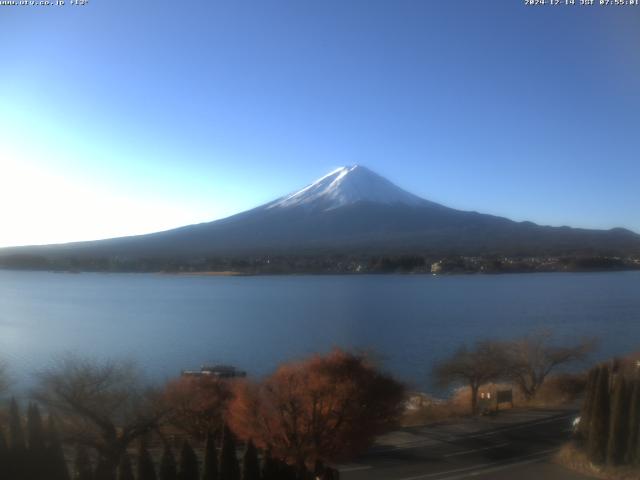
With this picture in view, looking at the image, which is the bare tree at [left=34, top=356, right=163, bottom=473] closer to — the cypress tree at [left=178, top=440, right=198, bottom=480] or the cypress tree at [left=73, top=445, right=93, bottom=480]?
the cypress tree at [left=73, top=445, right=93, bottom=480]

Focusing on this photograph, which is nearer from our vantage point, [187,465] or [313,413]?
[187,465]

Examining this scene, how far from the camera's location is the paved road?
539cm

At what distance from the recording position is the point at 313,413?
5539 mm

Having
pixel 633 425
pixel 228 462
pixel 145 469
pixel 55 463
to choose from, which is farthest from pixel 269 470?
pixel 633 425

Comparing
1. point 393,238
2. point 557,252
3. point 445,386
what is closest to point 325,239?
point 393,238

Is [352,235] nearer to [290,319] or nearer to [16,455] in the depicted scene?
[290,319]

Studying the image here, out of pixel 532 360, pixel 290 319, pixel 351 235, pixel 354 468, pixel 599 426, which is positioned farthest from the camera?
pixel 351 235

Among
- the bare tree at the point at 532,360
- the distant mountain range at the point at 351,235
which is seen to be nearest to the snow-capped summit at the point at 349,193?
the distant mountain range at the point at 351,235

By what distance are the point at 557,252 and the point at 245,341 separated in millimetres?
34956

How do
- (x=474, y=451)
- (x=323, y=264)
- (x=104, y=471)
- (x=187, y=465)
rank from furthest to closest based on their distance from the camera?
1. (x=323, y=264)
2. (x=474, y=451)
3. (x=104, y=471)
4. (x=187, y=465)

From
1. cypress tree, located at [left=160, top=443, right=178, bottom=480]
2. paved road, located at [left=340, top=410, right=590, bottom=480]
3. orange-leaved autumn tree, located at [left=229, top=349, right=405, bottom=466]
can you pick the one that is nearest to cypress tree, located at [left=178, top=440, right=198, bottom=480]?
cypress tree, located at [left=160, top=443, right=178, bottom=480]

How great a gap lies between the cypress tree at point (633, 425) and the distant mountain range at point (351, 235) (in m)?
35.4

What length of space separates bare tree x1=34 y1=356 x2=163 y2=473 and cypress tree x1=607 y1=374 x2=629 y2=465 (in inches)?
155

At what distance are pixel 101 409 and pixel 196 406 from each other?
940 millimetres
